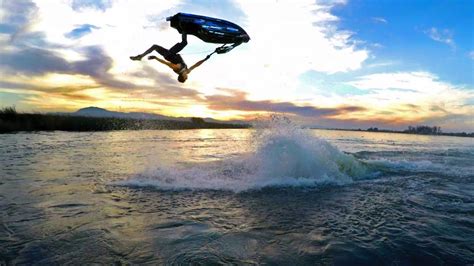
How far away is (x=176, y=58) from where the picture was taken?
12.3 meters

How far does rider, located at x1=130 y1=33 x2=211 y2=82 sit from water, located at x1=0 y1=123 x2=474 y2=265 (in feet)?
14.7

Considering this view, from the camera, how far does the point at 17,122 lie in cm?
4394

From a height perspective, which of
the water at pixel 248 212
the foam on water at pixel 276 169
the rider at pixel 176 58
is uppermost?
the rider at pixel 176 58

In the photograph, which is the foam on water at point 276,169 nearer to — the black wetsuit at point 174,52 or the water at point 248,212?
the water at point 248,212

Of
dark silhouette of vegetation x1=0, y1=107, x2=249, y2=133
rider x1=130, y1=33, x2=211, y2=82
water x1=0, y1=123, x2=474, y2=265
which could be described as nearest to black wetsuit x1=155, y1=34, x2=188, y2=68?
rider x1=130, y1=33, x2=211, y2=82

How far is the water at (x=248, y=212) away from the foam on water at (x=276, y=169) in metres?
0.06

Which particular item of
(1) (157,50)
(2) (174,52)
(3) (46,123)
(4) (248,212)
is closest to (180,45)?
(2) (174,52)

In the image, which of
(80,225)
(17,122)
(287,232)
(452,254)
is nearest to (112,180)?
(80,225)

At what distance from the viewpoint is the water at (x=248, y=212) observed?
23.2ft

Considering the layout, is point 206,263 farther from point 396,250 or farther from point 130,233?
point 396,250

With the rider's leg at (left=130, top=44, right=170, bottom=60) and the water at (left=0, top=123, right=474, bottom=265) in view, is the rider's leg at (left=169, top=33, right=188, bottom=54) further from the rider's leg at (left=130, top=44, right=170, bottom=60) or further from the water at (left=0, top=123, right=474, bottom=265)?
the water at (left=0, top=123, right=474, bottom=265)

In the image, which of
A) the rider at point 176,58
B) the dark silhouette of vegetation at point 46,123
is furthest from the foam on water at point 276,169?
the dark silhouette of vegetation at point 46,123

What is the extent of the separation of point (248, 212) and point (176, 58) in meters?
6.09

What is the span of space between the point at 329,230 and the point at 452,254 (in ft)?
8.79
